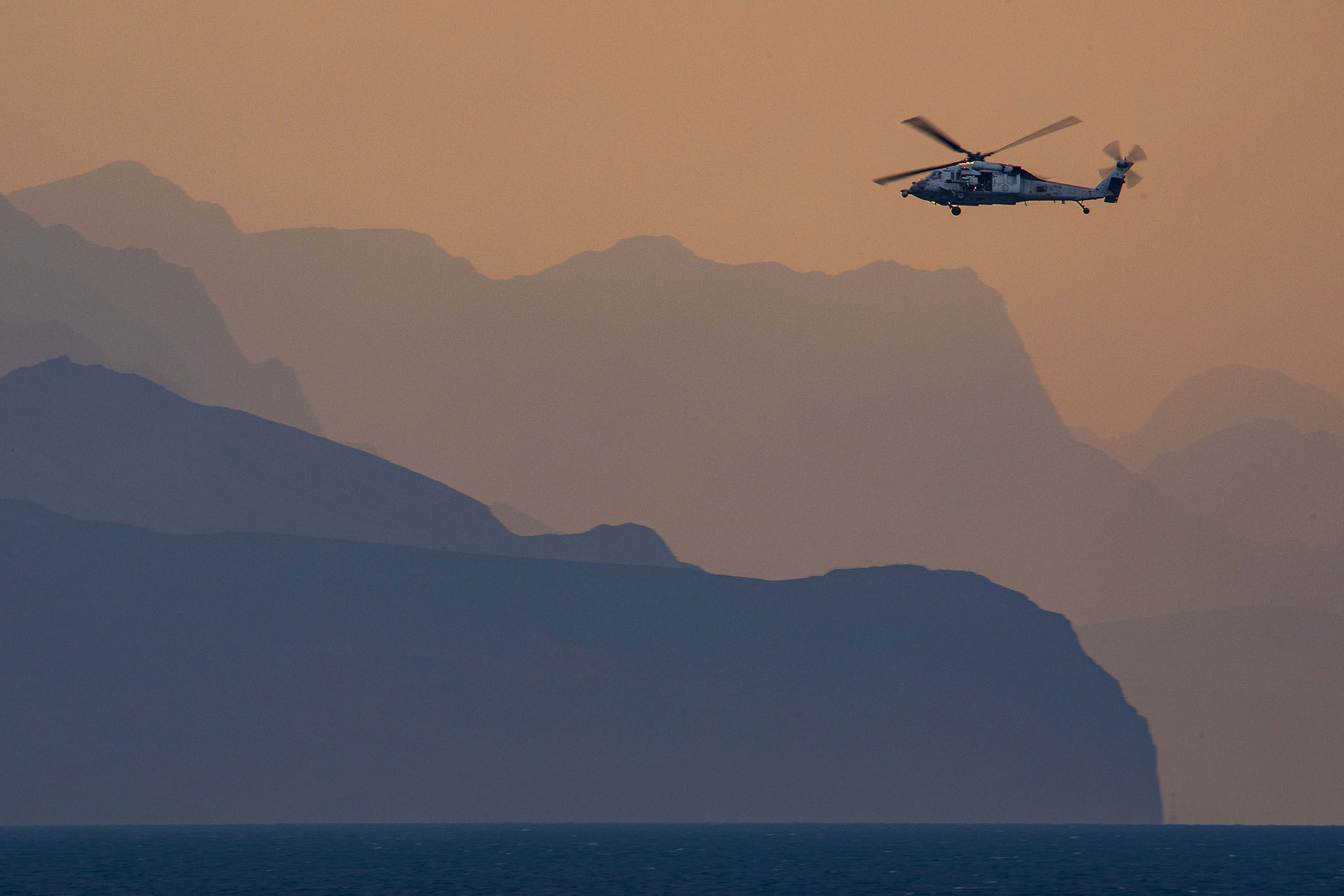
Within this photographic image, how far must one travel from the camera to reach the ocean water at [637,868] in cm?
10838

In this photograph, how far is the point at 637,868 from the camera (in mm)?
131500

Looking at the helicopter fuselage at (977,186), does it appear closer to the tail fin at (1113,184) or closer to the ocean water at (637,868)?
the tail fin at (1113,184)

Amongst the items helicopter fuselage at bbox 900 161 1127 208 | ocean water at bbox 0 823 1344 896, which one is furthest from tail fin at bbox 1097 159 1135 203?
ocean water at bbox 0 823 1344 896

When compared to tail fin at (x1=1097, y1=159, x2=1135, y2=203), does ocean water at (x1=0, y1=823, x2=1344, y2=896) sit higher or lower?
lower

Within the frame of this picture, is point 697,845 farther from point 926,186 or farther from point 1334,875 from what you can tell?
point 926,186

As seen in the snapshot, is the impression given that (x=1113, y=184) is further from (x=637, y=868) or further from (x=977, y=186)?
(x=637, y=868)

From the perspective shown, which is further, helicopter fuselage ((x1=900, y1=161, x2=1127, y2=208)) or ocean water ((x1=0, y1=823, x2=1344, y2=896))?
ocean water ((x1=0, y1=823, x2=1344, y2=896))

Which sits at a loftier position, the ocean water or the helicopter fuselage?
the helicopter fuselage

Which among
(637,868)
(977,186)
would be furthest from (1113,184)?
(637,868)

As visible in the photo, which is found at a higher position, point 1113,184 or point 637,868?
point 1113,184

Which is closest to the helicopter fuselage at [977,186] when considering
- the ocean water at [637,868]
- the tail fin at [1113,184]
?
the tail fin at [1113,184]

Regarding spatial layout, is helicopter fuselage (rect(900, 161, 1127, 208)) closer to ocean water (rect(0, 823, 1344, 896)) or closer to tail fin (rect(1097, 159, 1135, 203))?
tail fin (rect(1097, 159, 1135, 203))

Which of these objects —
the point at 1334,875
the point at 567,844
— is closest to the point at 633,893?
the point at 1334,875

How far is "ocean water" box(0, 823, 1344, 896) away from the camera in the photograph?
356 feet
